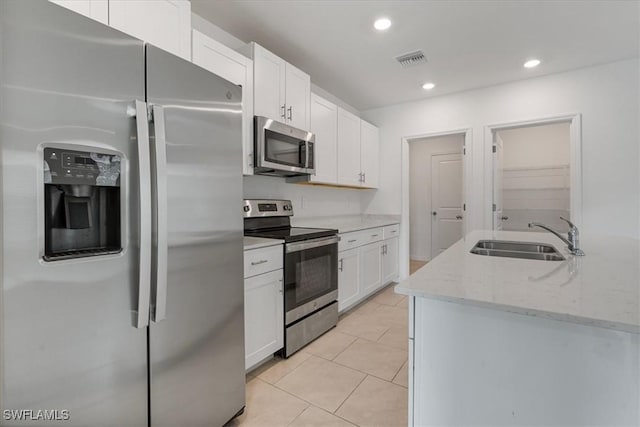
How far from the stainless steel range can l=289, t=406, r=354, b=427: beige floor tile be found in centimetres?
60

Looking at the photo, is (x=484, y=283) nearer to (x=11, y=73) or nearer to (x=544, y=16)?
(x=11, y=73)

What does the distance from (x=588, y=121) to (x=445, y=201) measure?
2673 mm

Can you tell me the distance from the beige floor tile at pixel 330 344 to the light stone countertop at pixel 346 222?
0.96m

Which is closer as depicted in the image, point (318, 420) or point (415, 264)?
point (318, 420)

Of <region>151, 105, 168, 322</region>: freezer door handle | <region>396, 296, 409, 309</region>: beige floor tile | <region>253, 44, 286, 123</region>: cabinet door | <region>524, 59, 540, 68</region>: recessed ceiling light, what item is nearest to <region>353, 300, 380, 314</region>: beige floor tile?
<region>396, 296, 409, 309</region>: beige floor tile

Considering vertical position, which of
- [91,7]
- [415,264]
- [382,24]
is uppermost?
[382,24]

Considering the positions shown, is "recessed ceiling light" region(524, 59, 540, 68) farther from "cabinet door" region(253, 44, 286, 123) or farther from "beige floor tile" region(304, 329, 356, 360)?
"beige floor tile" region(304, 329, 356, 360)

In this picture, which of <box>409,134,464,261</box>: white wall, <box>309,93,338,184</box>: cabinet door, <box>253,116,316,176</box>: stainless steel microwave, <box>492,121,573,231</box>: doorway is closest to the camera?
<box>253,116,316,176</box>: stainless steel microwave

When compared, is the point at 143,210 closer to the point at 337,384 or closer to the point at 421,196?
the point at 337,384

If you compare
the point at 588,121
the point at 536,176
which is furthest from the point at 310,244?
the point at 536,176

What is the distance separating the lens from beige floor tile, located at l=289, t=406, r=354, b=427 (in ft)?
5.06

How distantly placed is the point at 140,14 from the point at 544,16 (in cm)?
280

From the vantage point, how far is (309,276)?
2.39 m

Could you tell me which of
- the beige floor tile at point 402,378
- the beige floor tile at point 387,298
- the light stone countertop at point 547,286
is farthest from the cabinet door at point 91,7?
the beige floor tile at point 387,298
